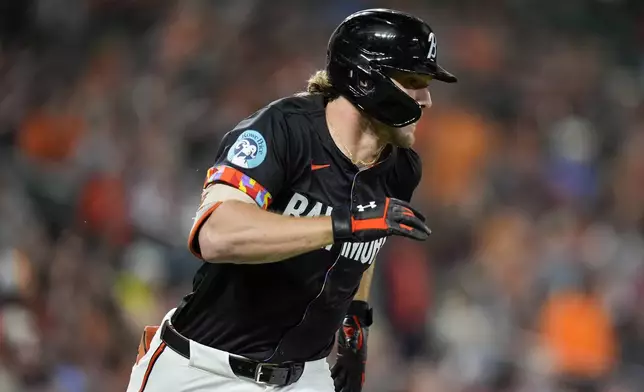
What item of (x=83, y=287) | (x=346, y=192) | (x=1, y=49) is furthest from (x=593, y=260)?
(x=1, y=49)

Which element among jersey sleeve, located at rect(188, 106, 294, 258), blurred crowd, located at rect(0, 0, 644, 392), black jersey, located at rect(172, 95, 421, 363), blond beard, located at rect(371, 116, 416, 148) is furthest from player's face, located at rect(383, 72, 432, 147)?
blurred crowd, located at rect(0, 0, 644, 392)

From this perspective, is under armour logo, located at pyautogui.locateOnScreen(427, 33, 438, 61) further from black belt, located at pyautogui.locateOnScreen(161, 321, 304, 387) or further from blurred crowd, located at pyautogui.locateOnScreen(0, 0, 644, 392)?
blurred crowd, located at pyautogui.locateOnScreen(0, 0, 644, 392)

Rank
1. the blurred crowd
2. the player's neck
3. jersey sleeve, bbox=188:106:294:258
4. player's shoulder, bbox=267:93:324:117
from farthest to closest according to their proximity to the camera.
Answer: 1. the blurred crowd
2. the player's neck
3. player's shoulder, bbox=267:93:324:117
4. jersey sleeve, bbox=188:106:294:258

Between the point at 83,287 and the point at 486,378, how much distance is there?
2723 millimetres

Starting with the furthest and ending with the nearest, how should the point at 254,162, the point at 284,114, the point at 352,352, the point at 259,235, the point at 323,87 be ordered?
the point at 352,352, the point at 323,87, the point at 284,114, the point at 254,162, the point at 259,235

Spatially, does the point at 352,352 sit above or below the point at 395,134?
below

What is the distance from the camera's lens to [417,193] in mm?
6969

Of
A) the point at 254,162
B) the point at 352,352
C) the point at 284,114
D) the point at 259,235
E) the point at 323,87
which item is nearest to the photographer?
the point at 259,235

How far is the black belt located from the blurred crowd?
2.90 meters

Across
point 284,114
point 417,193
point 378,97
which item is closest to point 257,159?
point 284,114

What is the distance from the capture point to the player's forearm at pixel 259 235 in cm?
264

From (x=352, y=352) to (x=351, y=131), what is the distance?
3.30 ft

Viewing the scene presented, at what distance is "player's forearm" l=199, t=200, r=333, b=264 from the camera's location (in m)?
2.64

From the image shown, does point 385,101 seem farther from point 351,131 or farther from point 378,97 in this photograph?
point 351,131
